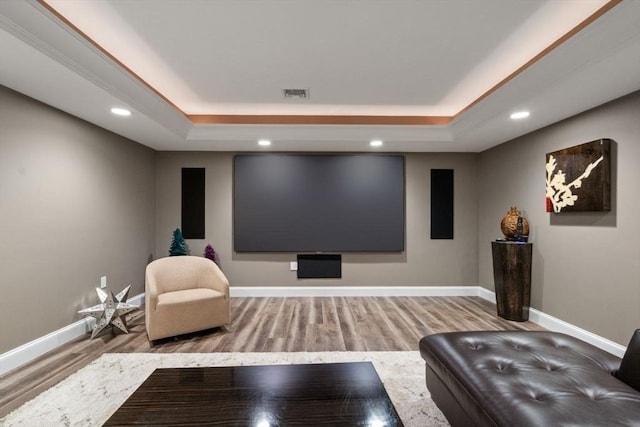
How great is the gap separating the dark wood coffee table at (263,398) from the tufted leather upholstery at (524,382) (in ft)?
1.29

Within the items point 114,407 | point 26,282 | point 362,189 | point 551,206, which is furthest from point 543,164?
point 26,282

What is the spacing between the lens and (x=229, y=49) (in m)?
2.52

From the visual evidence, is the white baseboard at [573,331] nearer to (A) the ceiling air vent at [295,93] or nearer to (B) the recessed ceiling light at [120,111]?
(A) the ceiling air vent at [295,93]

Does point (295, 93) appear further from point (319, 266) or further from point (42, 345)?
point (42, 345)

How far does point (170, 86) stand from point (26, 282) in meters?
2.31

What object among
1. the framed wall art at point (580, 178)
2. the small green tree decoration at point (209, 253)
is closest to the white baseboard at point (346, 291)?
the small green tree decoration at point (209, 253)

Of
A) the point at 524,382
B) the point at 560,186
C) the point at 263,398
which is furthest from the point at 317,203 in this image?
the point at 524,382

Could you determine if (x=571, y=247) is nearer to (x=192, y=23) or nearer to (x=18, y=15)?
(x=192, y=23)

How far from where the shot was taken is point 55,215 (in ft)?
9.46

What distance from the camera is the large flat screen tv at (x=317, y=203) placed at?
4.68 metres

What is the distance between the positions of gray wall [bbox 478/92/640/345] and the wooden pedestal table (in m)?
0.17

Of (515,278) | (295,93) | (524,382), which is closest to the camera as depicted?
(524,382)

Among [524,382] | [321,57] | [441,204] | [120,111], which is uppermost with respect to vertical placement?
[321,57]

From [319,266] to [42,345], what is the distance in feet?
10.7
